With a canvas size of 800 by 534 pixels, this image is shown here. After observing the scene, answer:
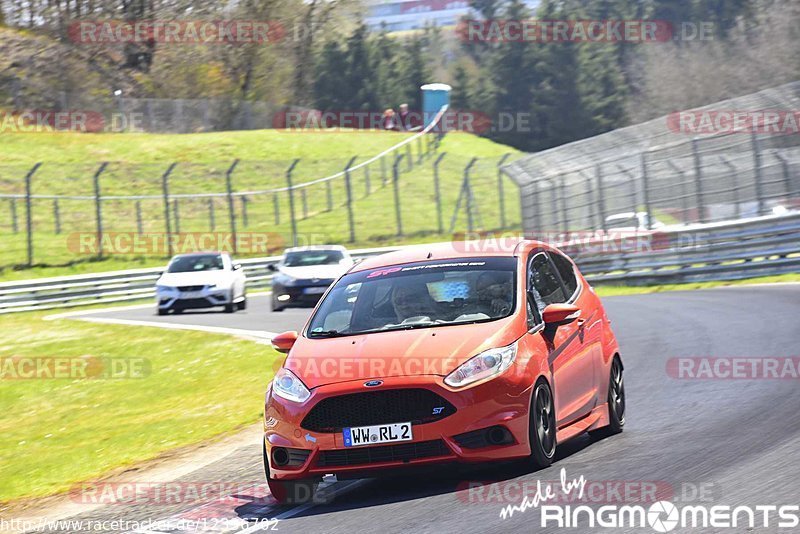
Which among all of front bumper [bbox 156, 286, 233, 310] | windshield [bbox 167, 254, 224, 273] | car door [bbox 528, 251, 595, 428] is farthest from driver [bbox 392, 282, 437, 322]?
windshield [bbox 167, 254, 224, 273]

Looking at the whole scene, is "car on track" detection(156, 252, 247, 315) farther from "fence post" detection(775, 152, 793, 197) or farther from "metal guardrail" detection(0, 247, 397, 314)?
"fence post" detection(775, 152, 793, 197)

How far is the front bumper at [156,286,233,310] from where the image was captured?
26703mm

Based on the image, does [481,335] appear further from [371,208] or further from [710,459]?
[371,208]

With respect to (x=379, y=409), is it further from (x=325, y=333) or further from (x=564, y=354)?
(x=564, y=354)

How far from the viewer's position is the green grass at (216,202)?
1647 inches

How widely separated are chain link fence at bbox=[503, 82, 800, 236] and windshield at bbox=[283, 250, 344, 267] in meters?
7.09

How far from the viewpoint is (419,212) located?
4569cm

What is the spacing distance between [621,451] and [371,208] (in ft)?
121

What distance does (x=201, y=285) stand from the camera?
26.8m

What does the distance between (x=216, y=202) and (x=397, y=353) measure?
1549 inches

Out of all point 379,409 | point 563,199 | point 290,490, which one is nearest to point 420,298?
point 379,409

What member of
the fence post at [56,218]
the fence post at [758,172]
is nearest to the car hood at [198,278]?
the fence post at [758,172]

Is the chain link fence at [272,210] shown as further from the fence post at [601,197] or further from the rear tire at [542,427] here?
the rear tire at [542,427]

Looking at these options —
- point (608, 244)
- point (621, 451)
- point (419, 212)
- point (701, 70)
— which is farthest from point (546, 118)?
point (621, 451)
